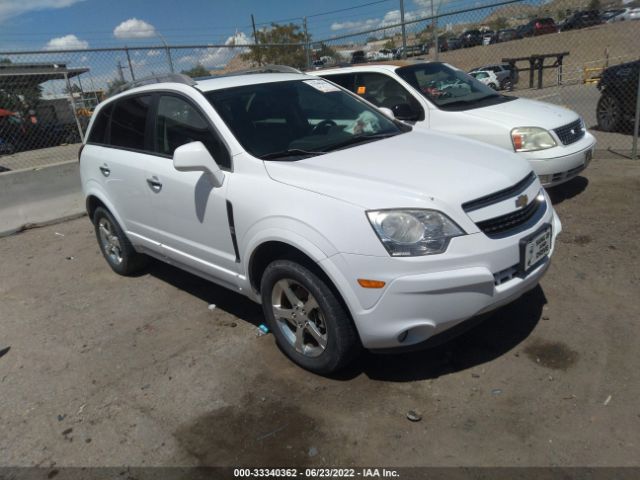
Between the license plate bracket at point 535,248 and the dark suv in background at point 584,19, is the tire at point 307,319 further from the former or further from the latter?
the dark suv in background at point 584,19

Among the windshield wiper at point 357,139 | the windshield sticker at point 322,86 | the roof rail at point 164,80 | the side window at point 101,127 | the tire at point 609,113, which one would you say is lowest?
the tire at point 609,113

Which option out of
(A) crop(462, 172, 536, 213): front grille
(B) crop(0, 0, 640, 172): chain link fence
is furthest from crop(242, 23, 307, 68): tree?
(A) crop(462, 172, 536, 213): front grille

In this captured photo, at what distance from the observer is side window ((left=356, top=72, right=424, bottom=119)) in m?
6.27

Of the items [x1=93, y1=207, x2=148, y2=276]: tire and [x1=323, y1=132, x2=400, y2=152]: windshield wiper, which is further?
[x1=93, y1=207, x2=148, y2=276]: tire

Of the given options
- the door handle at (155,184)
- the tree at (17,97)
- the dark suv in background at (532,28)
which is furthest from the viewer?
the dark suv in background at (532,28)

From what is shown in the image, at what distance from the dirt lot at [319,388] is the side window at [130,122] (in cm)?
141

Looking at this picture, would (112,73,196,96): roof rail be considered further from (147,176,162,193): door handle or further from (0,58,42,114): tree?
(0,58,42,114): tree

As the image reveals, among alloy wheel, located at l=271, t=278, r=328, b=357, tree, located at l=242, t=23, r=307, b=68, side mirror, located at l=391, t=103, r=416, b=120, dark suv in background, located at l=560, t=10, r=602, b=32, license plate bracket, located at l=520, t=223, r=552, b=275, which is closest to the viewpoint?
license plate bracket, located at l=520, t=223, r=552, b=275

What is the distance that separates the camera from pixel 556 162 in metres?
Answer: 5.44

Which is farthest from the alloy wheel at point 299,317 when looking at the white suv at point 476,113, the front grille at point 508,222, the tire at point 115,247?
the white suv at point 476,113

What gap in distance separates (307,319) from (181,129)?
69.3 inches

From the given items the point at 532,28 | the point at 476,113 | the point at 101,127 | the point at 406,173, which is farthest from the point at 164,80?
the point at 532,28

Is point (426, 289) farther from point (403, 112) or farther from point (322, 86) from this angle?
point (403, 112)

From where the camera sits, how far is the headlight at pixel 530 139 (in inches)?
216
